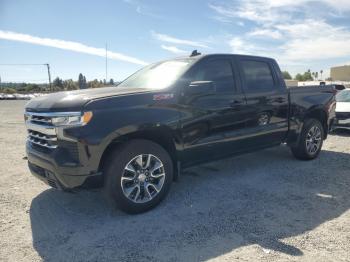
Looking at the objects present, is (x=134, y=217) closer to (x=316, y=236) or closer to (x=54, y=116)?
(x=54, y=116)

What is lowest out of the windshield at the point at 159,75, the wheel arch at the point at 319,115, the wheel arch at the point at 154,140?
the wheel arch at the point at 154,140

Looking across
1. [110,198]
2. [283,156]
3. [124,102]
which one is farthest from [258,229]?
[283,156]

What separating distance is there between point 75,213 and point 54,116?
1.24 meters

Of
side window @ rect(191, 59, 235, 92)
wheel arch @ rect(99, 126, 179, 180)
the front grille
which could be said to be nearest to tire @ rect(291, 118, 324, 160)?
side window @ rect(191, 59, 235, 92)

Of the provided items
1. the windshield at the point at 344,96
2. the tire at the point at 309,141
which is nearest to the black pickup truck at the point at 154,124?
the tire at the point at 309,141

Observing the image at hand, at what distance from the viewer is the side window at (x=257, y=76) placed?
5324 millimetres

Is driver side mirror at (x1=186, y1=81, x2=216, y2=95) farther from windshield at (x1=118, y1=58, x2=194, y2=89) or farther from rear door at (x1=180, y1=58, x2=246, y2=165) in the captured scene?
Result: windshield at (x1=118, y1=58, x2=194, y2=89)

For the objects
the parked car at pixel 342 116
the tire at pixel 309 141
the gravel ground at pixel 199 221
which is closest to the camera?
the gravel ground at pixel 199 221

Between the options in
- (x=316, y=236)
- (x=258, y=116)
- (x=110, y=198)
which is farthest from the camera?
(x=258, y=116)

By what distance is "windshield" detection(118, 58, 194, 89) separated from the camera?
4547 millimetres

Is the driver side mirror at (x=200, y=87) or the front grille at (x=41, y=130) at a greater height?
the driver side mirror at (x=200, y=87)

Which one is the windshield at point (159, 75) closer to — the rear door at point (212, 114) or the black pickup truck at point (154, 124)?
the black pickup truck at point (154, 124)

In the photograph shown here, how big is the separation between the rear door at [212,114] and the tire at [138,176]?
445 millimetres

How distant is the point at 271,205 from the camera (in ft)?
14.0
